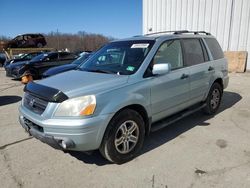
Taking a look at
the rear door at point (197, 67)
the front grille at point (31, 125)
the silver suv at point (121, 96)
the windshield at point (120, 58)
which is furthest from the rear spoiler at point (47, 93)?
the rear door at point (197, 67)

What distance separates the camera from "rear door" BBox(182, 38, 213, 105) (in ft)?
14.9

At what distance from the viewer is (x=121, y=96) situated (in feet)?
10.5

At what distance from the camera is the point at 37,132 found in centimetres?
316

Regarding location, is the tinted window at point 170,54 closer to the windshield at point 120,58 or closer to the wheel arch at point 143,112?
the windshield at point 120,58

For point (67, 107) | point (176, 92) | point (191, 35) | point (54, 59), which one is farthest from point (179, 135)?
point (54, 59)

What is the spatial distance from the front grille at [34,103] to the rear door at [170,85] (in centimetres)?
160

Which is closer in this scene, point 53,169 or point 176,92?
point 53,169

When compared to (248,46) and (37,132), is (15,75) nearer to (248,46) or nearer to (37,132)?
(37,132)

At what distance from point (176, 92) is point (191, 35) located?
4.75ft

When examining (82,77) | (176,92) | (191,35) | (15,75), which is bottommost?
(15,75)

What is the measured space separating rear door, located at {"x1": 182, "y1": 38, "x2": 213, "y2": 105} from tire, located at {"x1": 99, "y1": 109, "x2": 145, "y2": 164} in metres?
1.55

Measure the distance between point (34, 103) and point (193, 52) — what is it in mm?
3133

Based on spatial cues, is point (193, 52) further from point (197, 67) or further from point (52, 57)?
point (52, 57)

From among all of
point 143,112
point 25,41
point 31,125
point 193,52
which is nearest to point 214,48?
point 193,52
